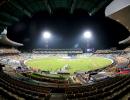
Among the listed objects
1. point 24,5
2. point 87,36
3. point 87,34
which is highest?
point 87,34

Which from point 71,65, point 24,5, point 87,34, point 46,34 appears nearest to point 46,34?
point 46,34

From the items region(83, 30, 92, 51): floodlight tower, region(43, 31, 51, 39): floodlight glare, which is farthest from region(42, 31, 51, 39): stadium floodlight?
region(83, 30, 92, 51): floodlight tower

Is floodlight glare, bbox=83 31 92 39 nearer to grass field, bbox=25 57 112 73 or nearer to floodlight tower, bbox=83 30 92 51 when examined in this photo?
floodlight tower, bbox=83 30 92 51

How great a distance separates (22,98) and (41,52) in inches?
1785

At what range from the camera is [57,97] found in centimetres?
1028

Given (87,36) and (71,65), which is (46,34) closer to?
(87,36)

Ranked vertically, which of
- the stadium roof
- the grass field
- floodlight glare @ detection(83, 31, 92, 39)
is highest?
floodlight glare @ detection(83, 31, 92, 39)

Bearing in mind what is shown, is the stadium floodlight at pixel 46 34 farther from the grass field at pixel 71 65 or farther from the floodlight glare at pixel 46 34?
the grass field at pixel 71 65

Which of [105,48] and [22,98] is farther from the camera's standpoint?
[105,48]

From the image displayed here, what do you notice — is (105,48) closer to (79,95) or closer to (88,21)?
(88,21)

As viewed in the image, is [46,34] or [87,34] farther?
[46,34]

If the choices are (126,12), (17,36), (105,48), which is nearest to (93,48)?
(105,48)

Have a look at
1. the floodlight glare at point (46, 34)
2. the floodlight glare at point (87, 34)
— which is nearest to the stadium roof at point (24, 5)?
the floodlight glare at point (87, 34)

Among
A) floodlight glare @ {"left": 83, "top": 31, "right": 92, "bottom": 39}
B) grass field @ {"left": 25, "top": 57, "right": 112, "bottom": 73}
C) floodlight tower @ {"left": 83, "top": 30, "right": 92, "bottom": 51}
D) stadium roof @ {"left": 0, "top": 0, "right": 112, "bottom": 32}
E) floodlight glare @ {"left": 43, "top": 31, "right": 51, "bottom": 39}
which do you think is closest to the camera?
stadium roof @ {"left": 0, "top": 0, "right": 112, "bottom": 32}
